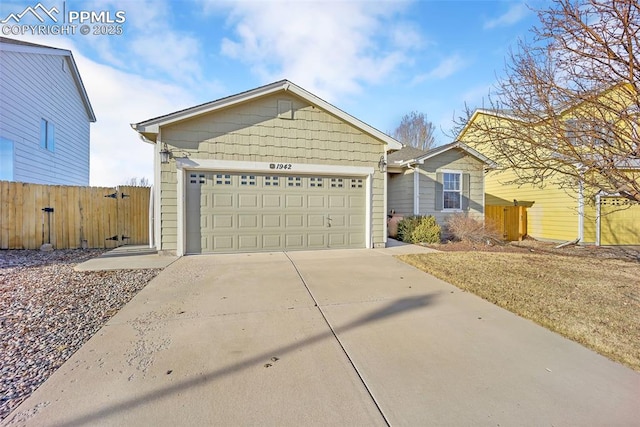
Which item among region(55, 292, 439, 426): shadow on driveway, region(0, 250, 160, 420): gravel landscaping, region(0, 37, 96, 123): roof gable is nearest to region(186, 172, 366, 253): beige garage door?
region(0, 250, 160, 420): gravel landscaping

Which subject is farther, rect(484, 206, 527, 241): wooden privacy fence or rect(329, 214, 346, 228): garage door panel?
rect(484, 206, 527, 241): wooden privacy fence

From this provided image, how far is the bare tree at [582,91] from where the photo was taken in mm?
4367

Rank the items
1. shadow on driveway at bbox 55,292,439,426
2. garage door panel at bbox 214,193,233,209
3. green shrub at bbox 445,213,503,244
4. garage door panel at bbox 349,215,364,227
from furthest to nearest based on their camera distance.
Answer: green shrub at bbox 445,213,503,244 → garage door panel at bbox 349,215,364,227 → garage door panel at bbox 214,193,233,209 → shadow on driveway at bbox 55,292,439,426

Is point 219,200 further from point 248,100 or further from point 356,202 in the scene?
point 356,202

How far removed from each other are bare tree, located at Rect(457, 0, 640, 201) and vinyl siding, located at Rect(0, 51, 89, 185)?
15.0 m

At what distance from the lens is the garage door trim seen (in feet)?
23.8

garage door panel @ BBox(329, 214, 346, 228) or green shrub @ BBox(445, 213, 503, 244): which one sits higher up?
garage door panel @ BBox(329, 214, 346, 228)

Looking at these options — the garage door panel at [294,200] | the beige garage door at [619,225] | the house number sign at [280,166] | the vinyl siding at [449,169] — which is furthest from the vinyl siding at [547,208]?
the house number sign at [280,166]

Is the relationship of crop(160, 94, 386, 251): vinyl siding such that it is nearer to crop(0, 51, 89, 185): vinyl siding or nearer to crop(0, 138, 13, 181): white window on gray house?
crop(0, 138, 13, 181): white window on gray house

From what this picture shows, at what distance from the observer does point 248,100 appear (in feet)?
25.1

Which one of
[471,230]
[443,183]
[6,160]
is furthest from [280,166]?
[6,160]

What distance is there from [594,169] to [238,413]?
6773mm

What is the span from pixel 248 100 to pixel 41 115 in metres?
10.3

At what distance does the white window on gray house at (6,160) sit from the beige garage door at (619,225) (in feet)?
72.4
